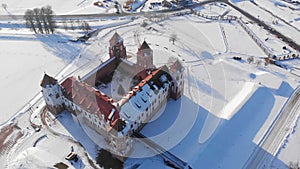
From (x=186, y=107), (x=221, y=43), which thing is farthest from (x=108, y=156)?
(x=221, y=43)

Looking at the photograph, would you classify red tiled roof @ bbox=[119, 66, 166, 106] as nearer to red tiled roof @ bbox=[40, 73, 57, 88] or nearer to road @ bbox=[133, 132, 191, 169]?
road @ bbox=[133, 132, 191, 169]

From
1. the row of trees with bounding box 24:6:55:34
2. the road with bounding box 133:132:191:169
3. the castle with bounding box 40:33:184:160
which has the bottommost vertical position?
the road with bounding box 133:132:191:169

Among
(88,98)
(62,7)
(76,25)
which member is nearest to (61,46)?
(76,25)

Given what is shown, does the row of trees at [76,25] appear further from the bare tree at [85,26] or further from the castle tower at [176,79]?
the castle tower at [176,79]

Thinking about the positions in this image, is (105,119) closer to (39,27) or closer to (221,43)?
(221,43)

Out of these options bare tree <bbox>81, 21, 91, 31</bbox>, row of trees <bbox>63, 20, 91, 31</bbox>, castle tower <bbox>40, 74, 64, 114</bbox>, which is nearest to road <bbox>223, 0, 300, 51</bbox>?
bare tree <bbox>81, 21, 91, 31</bbox>

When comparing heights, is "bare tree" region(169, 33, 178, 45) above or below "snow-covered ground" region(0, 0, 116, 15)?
below
